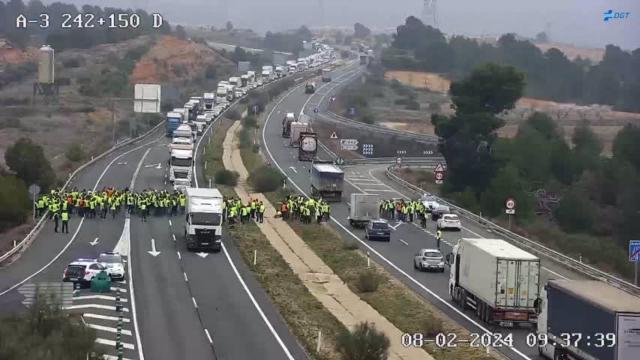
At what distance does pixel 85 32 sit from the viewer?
162625mm

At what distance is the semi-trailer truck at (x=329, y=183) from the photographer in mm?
75250

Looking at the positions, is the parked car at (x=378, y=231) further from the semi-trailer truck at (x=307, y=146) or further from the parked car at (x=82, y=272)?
the semi-trailer truck at (x=307, y=146)

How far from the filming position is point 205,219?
51.8 m

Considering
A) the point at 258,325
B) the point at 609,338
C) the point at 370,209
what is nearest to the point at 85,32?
the point at 370,209

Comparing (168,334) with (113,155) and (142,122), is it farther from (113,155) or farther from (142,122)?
(142,122)

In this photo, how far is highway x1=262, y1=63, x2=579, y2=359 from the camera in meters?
37.1

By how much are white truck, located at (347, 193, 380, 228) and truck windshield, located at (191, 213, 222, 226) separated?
13147mm

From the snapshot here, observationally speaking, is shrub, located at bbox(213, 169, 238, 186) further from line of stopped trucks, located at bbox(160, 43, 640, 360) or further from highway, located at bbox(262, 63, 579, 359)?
line of stopped trucks, located at bbox(160, 43, 640, 360)

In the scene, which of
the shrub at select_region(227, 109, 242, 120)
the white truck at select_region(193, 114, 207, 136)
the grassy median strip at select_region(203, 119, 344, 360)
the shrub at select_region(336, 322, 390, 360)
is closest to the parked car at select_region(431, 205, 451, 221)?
the grassy median strip at select_region(203, 119, 344, 360)

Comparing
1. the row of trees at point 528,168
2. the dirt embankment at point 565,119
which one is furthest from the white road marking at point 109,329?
the dirt embankment at point 565,119

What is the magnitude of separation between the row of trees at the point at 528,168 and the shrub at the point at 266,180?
14.1 meters

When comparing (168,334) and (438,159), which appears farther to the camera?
(438,159)

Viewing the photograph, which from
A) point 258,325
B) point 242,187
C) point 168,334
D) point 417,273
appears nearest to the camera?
point 168,334

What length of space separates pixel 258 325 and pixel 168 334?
3444 mm
